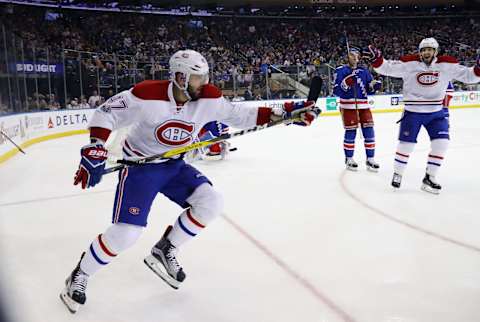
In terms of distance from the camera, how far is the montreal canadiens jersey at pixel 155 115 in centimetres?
201

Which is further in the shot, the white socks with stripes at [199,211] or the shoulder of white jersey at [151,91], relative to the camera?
the white socks with stripes at [199,211]

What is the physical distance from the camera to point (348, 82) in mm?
A: 5156

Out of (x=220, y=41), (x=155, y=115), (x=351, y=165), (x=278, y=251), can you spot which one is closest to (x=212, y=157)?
(x=351, y=165)

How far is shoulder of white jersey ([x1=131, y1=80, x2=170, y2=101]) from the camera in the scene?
203 centimetres

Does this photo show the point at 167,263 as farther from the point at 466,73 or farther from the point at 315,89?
the point at 466,73

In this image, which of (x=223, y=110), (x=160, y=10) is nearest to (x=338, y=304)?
(x=223, y=110)

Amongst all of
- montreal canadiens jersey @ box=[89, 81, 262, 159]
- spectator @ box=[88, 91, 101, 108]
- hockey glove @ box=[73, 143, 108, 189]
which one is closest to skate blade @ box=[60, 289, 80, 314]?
hockey glove @ box=[73, 143, 108, 189]

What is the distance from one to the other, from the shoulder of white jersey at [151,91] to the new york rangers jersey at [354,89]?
352cm

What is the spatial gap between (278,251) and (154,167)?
101 centimetres

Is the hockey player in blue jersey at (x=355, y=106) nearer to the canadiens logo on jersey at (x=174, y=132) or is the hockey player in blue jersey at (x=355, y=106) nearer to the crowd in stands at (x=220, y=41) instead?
the canadiens logo on jersey at (x=174, y=132)

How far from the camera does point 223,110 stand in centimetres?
234

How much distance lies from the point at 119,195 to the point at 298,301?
0.94 metres

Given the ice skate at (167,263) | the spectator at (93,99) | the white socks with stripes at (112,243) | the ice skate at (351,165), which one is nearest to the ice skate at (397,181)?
the ice skate at (351,165)

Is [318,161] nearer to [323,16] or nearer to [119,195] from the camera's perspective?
[119,195]
